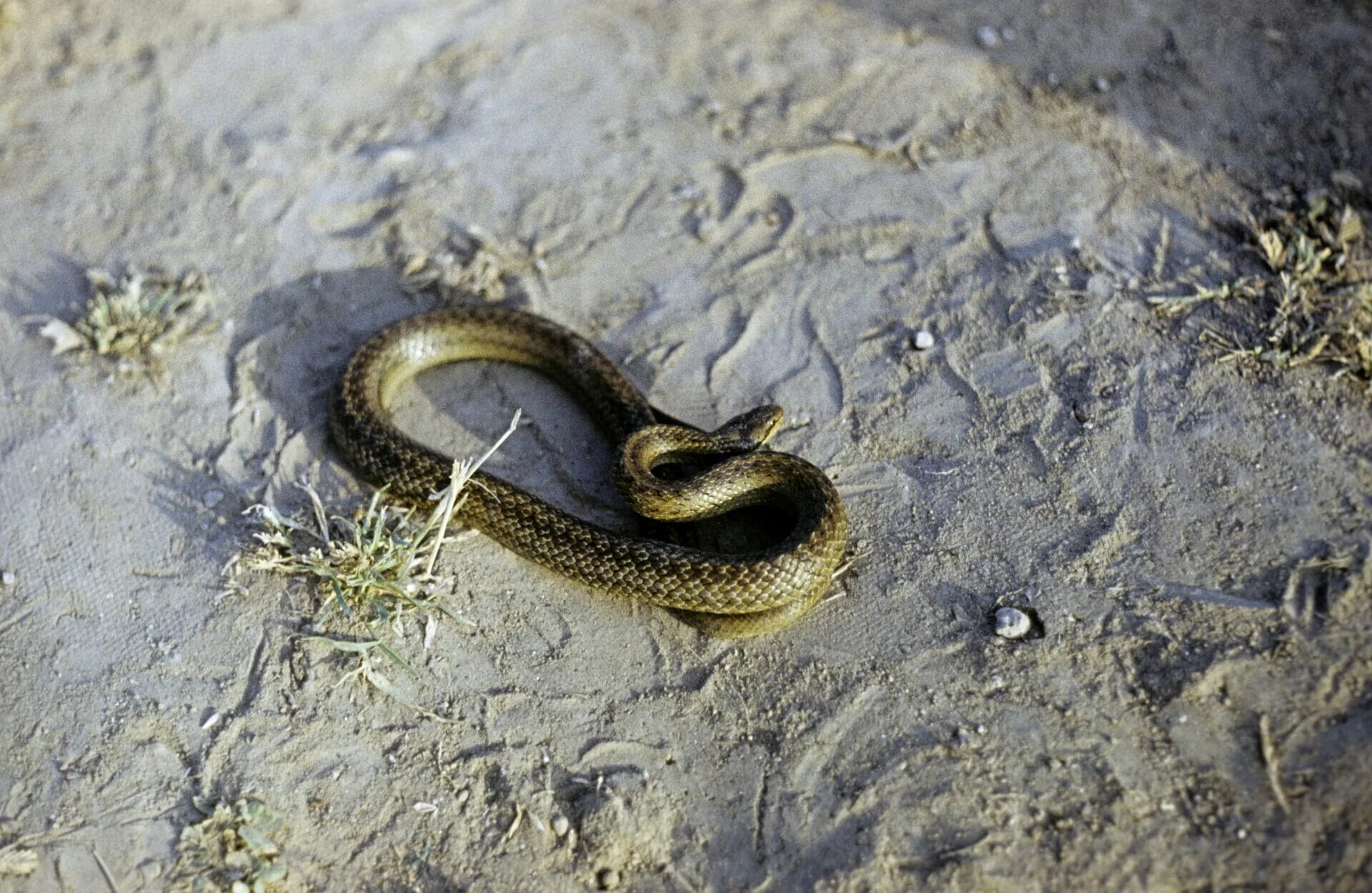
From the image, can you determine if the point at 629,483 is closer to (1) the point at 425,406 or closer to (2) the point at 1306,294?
(1) the point at 425,406

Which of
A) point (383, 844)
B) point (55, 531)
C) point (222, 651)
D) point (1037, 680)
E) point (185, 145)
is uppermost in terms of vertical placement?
point (185, 145)

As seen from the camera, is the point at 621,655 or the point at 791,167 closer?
the point at 621,655

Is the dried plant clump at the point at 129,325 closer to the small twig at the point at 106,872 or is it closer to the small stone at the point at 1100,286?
the small twig at the point at 106,872

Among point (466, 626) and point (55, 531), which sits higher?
point (55, 531)

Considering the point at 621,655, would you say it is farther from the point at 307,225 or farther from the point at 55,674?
the point at 307,225

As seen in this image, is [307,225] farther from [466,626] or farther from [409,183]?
[466,626]

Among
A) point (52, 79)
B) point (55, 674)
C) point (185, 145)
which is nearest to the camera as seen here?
point (55, 674)

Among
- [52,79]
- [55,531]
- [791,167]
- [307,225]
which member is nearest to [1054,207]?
[791,167]

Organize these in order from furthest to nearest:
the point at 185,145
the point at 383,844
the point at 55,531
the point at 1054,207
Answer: the point at 185,145 → the point at 1054,207 → the point at 55,531 → the point at 383,844
